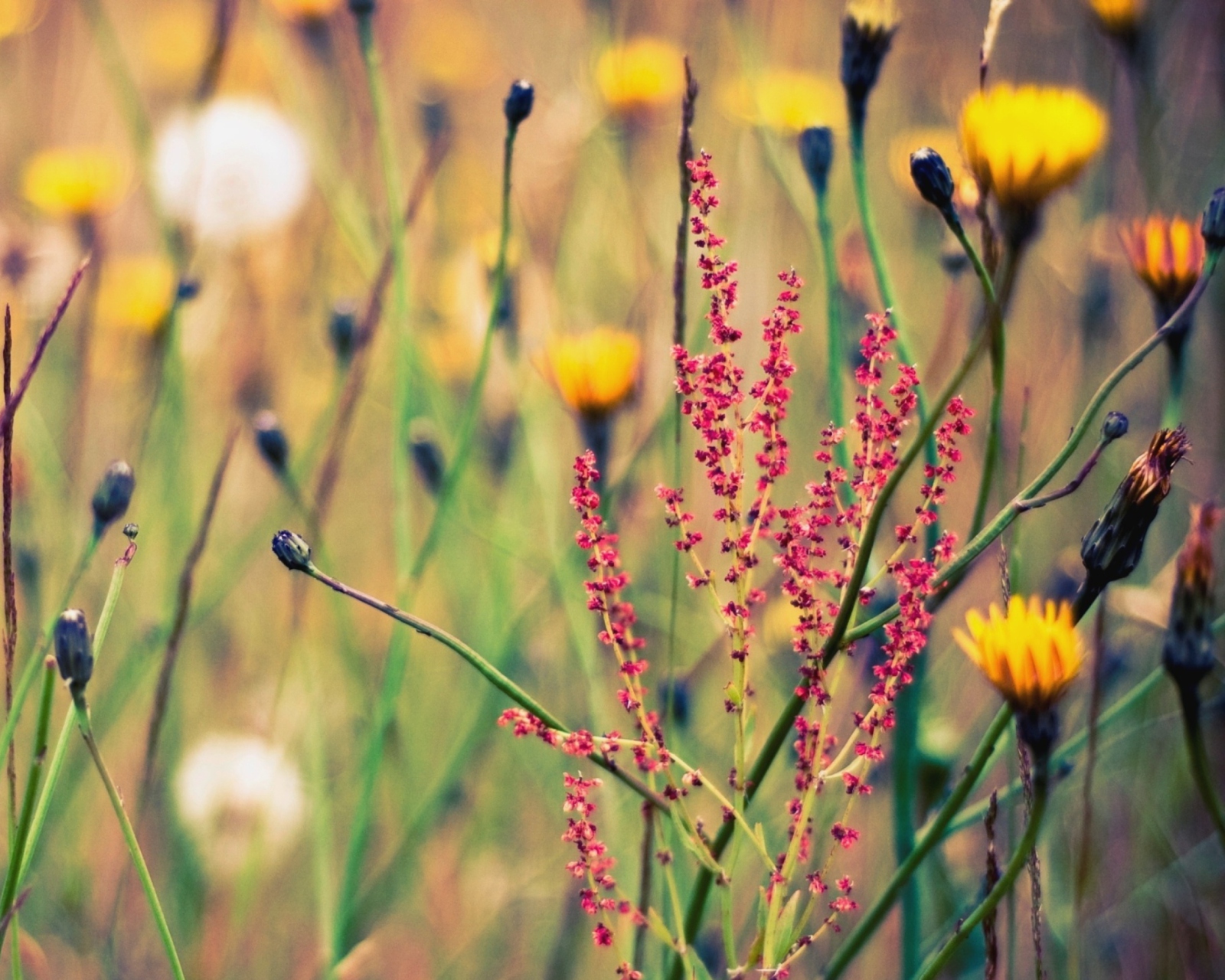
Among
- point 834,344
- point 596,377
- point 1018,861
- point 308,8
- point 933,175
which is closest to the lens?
point 1018,861

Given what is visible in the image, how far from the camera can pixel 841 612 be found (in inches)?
13.1

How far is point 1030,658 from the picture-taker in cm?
33

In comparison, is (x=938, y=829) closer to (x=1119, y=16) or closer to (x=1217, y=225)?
(x=1217, y=225)

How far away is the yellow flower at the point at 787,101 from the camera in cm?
110

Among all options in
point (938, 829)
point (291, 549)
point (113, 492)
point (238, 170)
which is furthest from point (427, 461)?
point (238, 170)

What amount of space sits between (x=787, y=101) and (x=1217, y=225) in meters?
0.77

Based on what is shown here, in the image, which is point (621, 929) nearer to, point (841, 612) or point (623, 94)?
point (841, 612)

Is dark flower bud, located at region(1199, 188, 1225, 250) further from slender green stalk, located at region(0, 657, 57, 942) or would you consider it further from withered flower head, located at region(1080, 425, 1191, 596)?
slender green stalk, located at region(0, 657, 57, 942)

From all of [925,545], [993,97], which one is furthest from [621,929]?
[993,97]

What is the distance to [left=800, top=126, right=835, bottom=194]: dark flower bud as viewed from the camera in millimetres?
598

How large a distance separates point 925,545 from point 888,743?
346 mm

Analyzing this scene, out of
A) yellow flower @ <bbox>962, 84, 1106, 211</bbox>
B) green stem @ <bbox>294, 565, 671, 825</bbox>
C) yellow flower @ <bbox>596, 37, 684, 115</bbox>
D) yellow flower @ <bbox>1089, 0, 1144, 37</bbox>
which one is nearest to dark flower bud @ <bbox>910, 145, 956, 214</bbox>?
yellow flower @ <bbox>962, 84, 1106, 211</bbox>

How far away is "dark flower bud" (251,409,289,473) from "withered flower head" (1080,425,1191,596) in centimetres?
44

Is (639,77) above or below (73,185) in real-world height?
above
